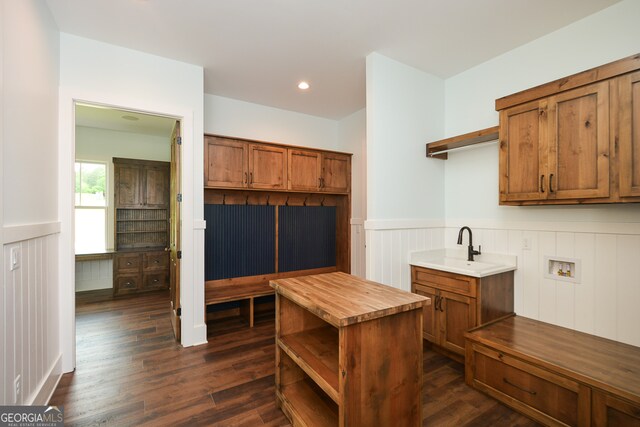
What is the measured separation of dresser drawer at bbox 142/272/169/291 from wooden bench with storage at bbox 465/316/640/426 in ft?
15.1

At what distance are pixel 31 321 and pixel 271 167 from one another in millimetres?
2573

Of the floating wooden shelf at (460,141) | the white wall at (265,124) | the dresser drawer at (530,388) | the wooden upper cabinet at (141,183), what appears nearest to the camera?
the dresser drawer at (530,388)

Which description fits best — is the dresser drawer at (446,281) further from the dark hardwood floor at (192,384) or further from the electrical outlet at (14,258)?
the electrical outlet at (14,258)

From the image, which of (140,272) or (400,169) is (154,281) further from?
(400,169)

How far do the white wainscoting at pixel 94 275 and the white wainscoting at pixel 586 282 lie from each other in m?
5.78

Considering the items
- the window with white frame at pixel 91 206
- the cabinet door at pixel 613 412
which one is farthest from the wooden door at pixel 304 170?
the window with white frame at pixel 91 206

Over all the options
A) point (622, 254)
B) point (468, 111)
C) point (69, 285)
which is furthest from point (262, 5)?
point (622, 254)

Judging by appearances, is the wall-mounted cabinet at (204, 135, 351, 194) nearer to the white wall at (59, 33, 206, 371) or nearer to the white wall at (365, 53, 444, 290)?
the white wall at (59, 33, 206, 371)

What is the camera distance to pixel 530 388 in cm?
182

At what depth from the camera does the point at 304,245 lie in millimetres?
4086

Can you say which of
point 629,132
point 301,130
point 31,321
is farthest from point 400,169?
point 31,321

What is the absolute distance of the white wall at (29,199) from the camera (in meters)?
1.48

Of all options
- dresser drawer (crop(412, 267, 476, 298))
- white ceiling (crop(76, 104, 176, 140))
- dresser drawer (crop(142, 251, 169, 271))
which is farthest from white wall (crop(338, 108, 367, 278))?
dresser drawer (crop(142, 251, 169, 271))

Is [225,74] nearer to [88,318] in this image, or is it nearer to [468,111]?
[468,111]
